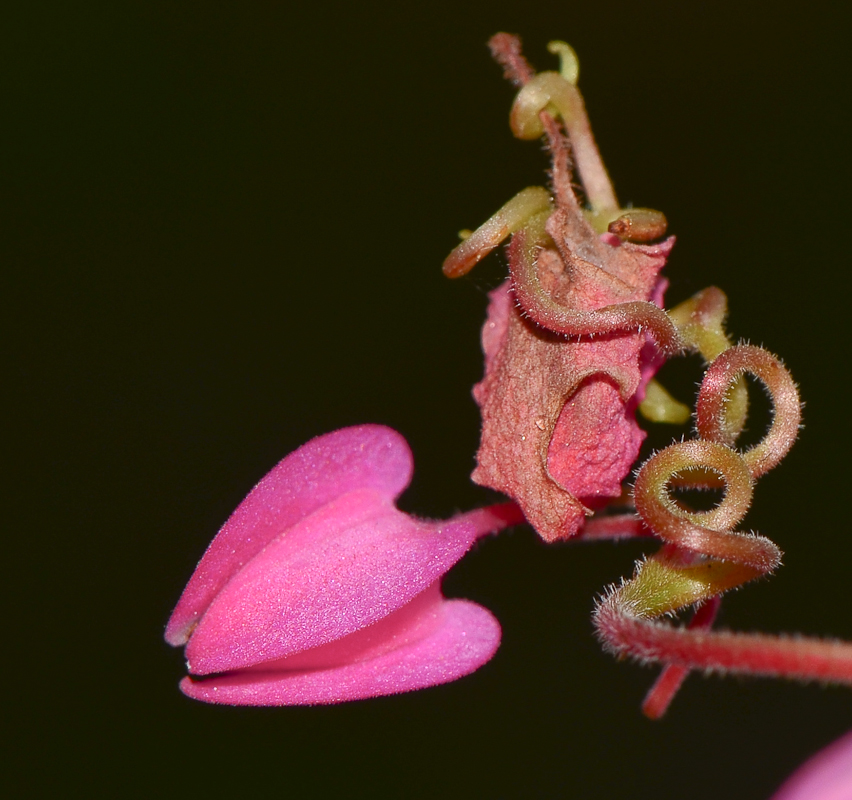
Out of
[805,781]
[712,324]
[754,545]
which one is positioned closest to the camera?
[805,781]

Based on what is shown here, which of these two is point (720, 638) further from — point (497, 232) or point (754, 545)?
point (497, 232)

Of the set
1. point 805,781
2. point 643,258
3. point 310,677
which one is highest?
point 643,258

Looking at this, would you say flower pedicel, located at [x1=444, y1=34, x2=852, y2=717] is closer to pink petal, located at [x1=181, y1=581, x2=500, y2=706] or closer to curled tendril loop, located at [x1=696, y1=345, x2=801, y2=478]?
curled tendril loop, located at [x1=696, y1=345, x2=801, y2=478]

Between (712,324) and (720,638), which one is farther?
(712,324)

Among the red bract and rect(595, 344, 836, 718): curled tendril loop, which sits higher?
the red bract

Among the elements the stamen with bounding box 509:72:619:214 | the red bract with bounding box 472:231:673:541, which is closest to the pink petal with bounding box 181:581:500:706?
the red bract with bounding box 472:231:673:541

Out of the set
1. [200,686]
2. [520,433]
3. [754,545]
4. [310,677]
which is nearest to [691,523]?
[754,545]
